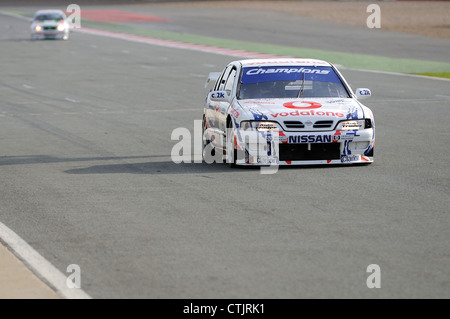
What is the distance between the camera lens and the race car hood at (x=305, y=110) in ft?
44.7

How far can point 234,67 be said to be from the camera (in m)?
15.4

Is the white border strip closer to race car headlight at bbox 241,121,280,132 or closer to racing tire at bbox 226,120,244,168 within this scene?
racing tire at bbox 226,120,244,168

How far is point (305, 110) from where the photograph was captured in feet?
45.3

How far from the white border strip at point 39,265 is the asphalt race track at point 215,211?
9 cm

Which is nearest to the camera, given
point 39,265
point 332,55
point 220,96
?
point 39,265

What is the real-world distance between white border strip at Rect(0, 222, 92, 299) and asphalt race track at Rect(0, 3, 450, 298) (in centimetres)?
9

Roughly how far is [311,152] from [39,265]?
5.99 m

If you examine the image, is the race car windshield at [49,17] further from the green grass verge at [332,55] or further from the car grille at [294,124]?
the car grille at [294,124]

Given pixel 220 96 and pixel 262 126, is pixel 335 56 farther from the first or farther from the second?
pixel 262 126

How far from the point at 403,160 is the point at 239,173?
2.56 meters

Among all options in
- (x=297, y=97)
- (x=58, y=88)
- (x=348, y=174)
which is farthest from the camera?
(x=58, y=88)

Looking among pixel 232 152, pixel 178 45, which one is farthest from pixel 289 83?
pixel 178 45
